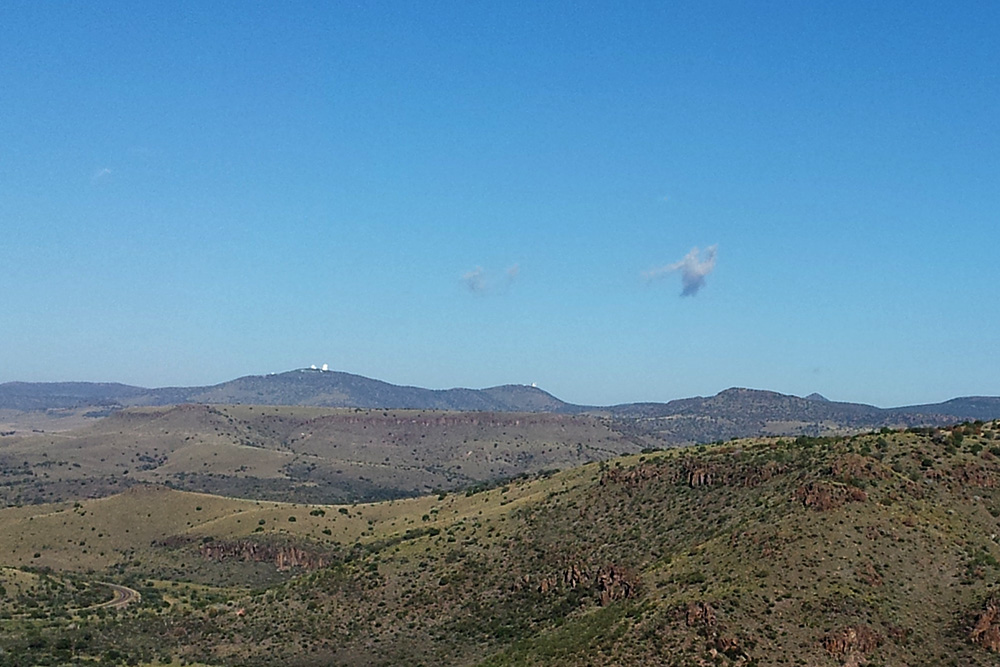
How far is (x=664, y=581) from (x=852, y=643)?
40.8 ft

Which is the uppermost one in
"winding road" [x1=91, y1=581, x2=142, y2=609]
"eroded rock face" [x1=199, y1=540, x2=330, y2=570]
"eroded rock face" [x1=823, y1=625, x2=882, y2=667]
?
"eroded rock face" [x1=823, y1=625, x2=882, y2=667]

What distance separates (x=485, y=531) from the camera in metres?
85.4

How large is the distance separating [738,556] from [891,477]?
49.8 ft

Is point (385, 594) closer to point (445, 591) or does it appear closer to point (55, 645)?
point (445, 591)

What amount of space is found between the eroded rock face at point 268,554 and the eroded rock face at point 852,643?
247 feet

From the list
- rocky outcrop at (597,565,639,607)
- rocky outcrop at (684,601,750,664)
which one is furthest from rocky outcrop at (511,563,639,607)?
rocky outcrop at (684,601,750,664)

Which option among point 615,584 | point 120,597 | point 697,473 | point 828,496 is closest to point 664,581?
point 615,584

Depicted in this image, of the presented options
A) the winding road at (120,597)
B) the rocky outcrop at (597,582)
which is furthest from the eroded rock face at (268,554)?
the rocky outcrop at (597,582)

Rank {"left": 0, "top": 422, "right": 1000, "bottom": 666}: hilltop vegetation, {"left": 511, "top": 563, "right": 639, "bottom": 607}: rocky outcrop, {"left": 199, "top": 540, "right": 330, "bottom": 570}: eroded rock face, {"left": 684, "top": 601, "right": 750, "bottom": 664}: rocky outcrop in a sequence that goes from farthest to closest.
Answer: {"left": 199, "top": 540, "right": 330, "bottom": 570}: eroded rock face → {"left": 511, "top": 563, "right": 639, "bottom": 607}: rocky outcrop → {"left": 0, "top": 422, "right": 1000, "bottom": 666}: hilltop vegetation → {"left": 684, "top": 601, "right": 750, "bottom": 664}: rocky outcrop

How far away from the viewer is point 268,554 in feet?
387

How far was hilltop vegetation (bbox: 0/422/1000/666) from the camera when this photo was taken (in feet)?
162

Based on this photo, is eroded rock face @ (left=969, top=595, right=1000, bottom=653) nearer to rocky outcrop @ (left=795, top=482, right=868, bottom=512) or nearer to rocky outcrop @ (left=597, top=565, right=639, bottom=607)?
rocky outcrop @ (left=795, top=482, right=868, bottom=512)

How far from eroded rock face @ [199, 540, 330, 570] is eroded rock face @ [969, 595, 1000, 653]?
78.7 metres

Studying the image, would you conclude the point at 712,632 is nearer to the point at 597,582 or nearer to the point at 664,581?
the point at 664,581
